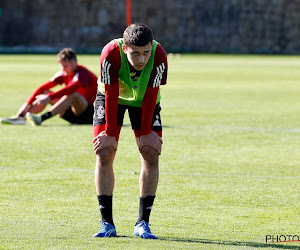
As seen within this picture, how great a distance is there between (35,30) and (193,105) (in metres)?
41.0

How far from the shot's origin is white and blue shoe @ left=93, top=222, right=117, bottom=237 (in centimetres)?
638

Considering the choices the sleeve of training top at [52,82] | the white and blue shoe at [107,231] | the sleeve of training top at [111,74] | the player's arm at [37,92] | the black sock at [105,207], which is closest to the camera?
the sleeve of training top at [111,74]

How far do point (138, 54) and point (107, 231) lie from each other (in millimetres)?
1380

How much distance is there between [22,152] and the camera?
11.0 metres

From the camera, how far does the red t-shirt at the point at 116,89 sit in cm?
628

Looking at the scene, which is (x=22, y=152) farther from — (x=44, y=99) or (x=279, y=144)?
(x=279, y=144)

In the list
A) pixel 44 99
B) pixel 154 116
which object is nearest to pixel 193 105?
pixel 44 99

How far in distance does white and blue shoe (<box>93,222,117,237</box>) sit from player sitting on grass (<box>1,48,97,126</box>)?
23.0 feet

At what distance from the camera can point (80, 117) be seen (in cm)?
1402

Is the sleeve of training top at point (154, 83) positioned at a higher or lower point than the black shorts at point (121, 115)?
higher

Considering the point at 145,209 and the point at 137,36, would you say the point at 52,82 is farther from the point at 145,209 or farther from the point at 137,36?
the point at 137,36

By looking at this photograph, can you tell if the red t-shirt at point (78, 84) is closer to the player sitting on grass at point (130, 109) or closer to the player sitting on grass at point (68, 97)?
the player sitting on grass at point (68, 97)

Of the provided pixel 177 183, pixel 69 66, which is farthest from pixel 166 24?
pixel 177 183

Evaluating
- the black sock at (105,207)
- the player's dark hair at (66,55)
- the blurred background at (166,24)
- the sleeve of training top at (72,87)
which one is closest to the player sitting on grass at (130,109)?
the black sock at (105,207)
